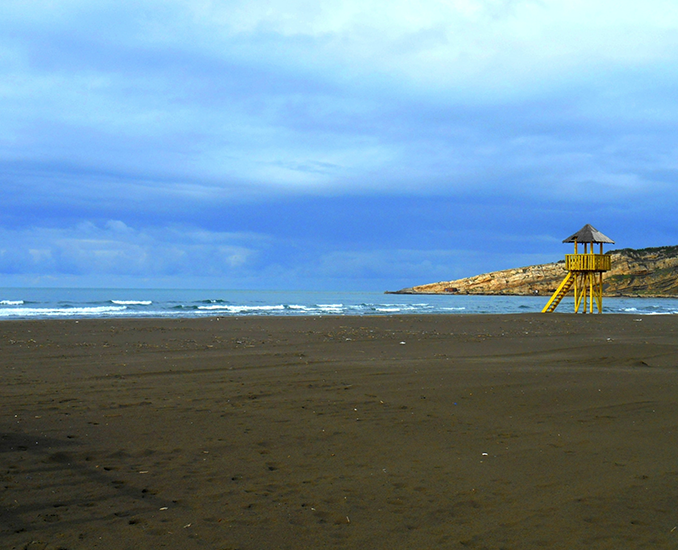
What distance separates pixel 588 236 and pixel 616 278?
6062 cm

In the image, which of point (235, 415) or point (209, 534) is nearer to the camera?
point (209, 534)

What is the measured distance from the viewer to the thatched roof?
3522cm

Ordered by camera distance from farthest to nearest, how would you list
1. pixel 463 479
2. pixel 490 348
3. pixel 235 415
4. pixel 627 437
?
pixel 490 348 < pixel 235 415 < pixel 627 437 < pixel 463 479

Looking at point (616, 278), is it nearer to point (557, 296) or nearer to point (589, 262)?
point (589, 262)

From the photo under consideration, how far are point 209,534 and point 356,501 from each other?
3.46 feet

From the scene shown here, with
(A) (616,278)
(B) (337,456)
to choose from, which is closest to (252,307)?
(B) (337,456)

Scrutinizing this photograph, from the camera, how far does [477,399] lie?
696 cm

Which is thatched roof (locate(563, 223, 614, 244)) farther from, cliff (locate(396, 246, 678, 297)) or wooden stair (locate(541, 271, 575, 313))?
cliff (locate(396, 246, 678, 297))

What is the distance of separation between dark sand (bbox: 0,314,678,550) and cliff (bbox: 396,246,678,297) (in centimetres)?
8576

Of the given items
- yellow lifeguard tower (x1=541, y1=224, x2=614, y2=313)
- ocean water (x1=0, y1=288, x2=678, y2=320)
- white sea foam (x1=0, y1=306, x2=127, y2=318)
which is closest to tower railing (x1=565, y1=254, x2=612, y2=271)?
yellow lifeguard tower (x1=541, y1=224, x2=614, y2=313)

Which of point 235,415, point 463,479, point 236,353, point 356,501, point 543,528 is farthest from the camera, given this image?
point 236,353

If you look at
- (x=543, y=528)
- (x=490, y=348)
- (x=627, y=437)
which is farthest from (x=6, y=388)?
(x=490, y=348)

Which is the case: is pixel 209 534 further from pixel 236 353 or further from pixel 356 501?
pixel 236 353

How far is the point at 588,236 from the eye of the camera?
117 feet
